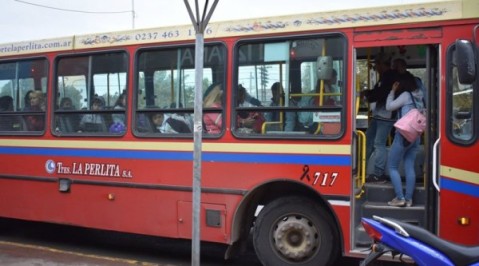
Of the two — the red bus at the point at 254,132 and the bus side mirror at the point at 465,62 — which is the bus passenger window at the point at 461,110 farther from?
the bus side mirror at the point at 465,62

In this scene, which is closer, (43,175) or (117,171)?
(117,171)

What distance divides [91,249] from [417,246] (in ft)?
16.0

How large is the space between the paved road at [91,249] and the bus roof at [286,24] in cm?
264

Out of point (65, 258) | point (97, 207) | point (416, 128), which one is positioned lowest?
point (65, 258)

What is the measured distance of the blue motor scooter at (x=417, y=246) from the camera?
3.83m

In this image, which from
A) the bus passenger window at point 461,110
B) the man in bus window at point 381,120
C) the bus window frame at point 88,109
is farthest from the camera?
the bus window frame at point 88,109

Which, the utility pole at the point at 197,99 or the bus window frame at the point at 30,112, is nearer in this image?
the utility pole at the point at 197,99

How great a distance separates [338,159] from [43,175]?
13.0ft

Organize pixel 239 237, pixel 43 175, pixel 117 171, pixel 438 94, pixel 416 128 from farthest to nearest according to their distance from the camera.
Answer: pixel 43 175 < pixel 117 171 < pixel 239 237 < pixel 416 128 < pixel 438 94

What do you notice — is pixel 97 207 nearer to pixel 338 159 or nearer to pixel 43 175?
pixel 43 175

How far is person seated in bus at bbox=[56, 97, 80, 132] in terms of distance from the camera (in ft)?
23.0

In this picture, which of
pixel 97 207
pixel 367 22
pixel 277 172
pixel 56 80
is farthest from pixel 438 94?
pixel 56 80

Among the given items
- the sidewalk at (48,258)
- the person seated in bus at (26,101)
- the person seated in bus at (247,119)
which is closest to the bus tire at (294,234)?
the person seated in bus at (247,119)

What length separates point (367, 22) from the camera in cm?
537
